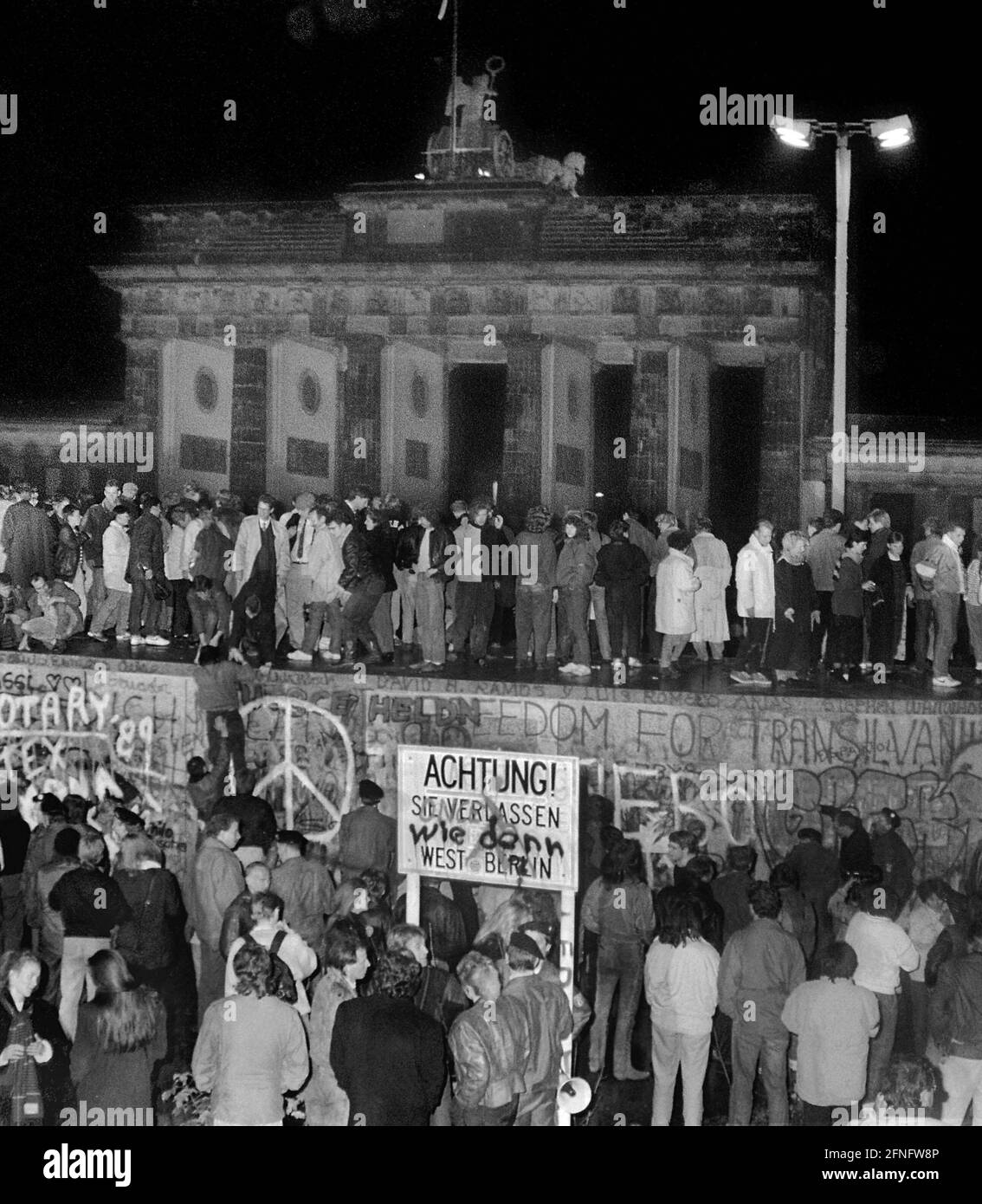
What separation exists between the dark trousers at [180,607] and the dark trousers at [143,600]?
0.30 metres

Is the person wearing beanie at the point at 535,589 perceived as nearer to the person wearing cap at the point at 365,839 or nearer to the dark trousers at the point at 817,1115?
the person wearing cap at the point at 365,839

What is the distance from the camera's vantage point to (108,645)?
1853 centimetres

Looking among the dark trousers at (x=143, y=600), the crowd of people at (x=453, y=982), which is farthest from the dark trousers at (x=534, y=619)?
the dark trousers at (x=143, y=600)

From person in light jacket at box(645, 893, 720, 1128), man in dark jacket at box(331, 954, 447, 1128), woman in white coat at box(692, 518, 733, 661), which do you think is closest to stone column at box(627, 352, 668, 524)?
woman in white coat at box(692, 518, 733, 661)

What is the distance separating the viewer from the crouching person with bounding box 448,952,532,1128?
9711 mm

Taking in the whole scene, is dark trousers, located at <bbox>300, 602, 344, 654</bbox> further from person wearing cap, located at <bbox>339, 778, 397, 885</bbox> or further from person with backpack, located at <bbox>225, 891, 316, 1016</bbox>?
person with backpack, located at <bbox>225, 891, 316, 1016</bbox>

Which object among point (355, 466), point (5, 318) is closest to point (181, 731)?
point (355, 466)

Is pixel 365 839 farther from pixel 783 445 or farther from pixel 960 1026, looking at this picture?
pixel 783 445

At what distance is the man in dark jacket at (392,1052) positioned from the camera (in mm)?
9562

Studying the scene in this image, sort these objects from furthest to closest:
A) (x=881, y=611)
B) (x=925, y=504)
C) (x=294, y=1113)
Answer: (x=925, y=504)
(x=881, y=611)
(x=294, y=1113)

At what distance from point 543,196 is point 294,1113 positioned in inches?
582

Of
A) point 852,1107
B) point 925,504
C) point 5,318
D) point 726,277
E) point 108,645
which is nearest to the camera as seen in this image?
point 852,1107

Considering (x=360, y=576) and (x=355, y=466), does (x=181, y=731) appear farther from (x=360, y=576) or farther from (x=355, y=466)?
(x=355, y=466)

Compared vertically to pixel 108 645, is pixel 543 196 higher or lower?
higher
